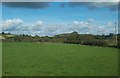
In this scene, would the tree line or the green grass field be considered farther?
the tree line

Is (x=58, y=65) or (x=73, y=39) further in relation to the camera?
Result: (x=73, y=39)

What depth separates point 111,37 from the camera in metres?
35.2

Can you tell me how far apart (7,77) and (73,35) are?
3650 centimetres

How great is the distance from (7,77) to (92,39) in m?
34.6

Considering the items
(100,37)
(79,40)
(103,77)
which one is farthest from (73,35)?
(103,77)

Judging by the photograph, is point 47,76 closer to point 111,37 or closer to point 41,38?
point 111,37

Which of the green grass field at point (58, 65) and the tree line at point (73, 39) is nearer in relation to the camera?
the green grass field at point (58, 65)

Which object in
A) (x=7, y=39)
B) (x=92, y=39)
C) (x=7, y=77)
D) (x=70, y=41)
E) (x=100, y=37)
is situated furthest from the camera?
(x=70, y=41)

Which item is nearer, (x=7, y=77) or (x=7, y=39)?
A: (x=7, y=77)

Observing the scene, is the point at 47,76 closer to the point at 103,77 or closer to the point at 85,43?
the point at 103,77

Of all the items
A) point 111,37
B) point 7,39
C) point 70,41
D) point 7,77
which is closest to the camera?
point 7,77

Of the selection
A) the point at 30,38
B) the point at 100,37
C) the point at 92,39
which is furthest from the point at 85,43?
the point at 30,38

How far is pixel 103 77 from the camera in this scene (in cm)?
888

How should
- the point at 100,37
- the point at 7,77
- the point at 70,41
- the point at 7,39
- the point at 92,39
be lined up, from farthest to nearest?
the point at 70,41, the point at 7,39, the point at 92,39, the point at 100,37, the point at 7,77
